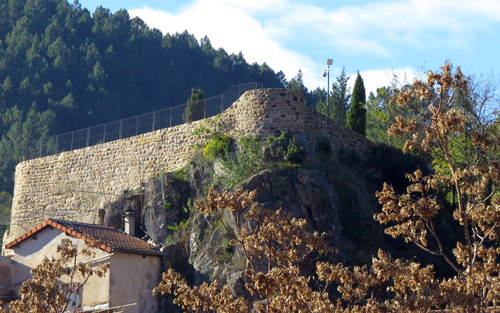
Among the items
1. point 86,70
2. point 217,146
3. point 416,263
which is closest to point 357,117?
point 217,146

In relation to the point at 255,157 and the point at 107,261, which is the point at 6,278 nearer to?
the point at 107,261

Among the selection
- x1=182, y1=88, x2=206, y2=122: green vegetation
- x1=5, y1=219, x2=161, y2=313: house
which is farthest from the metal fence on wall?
x1=5, y1=219, x2=161, y2=313: house

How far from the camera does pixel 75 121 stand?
61688mm

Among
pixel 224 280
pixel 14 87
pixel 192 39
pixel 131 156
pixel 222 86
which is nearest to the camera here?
pixel 224 280

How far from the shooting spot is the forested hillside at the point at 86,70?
61781 millimetres

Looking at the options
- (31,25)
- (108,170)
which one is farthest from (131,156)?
(31,25)

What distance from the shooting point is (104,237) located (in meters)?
21.7

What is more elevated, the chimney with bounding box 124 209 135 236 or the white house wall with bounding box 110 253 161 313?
the chimney with bounding box 124 209 135 236

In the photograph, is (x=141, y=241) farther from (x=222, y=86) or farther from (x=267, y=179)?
(x=222, y=86)

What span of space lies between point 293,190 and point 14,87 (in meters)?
50.4

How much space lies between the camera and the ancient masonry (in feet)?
77.6

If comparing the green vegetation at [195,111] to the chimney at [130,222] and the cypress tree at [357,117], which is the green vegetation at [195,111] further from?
the cypress tree at [357,117]

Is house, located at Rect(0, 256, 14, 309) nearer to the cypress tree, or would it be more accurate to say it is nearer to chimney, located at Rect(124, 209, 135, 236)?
chimney, located at Rect(124, 209, 135, 236)

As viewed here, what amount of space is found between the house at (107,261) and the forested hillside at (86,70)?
34742 mm
